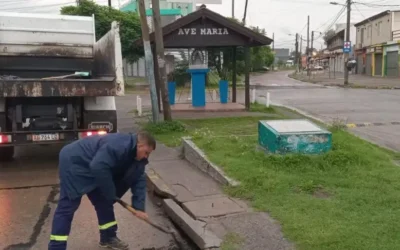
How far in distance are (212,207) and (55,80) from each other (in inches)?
144

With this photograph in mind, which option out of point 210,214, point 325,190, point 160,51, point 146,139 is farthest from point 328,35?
point 146,139

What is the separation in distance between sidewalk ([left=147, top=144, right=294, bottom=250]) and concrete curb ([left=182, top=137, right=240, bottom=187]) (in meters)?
0.10

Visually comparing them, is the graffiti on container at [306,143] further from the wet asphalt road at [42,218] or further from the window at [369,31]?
the window at [369,31]

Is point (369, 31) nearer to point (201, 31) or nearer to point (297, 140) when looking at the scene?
point (201, 31)

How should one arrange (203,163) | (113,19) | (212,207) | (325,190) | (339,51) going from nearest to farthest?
(212,207), (325,190), (203,163), (113,19), (339,51)

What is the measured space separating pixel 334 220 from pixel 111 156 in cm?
237

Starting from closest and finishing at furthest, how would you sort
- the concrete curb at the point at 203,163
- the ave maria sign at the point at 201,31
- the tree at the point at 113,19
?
the concrete curb at the point at 203,163 → the ave maria sign at the point at 201,31 → the tree at the point at 113,19

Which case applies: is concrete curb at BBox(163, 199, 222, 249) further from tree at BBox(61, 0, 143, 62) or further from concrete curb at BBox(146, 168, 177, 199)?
tree at BBox(61, 0, 143, 62)

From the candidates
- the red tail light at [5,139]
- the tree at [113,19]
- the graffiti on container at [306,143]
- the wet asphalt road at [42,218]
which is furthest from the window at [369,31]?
the red tail light at [5,139]

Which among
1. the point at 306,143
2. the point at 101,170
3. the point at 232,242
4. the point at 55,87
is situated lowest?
the point at 232,242

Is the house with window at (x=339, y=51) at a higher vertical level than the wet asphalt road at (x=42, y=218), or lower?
higher

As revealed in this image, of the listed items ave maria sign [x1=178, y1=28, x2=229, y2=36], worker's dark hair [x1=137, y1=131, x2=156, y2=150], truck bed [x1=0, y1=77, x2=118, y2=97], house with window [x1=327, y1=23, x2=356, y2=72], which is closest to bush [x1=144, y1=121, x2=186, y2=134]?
truck bed [x1=0, y1=77, x2=118, y2=97]

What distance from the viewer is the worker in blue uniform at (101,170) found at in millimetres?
4219

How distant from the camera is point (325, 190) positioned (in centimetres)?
603
